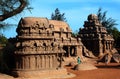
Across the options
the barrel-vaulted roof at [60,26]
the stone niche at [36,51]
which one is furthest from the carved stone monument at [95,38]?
the stone niche at [36,51]

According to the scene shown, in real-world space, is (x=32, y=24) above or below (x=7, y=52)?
above

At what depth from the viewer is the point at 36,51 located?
77.3 feet

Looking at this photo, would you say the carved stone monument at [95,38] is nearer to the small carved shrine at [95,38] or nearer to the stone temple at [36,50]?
the small carved shrine at [95,38]

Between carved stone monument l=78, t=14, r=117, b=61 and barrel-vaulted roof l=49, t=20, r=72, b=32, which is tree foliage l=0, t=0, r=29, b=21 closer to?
barrel-vaulted roof l=49, t=20, r=72, b=32

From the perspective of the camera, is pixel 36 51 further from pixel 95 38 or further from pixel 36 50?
pixel 95 38

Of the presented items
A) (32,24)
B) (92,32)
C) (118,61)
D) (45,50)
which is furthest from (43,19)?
(92,32)

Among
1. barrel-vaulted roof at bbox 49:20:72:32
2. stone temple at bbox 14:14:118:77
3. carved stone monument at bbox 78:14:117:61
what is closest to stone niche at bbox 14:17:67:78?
stone temple at bbox 14:14:118:77

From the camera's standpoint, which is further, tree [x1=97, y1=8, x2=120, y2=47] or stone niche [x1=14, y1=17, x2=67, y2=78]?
tree [x1=97, y1=8, x2=120, y2=47]

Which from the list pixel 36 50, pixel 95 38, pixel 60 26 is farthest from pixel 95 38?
pixel 36 50

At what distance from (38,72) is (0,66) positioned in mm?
3800

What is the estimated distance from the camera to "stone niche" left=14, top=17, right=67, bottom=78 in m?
23.4

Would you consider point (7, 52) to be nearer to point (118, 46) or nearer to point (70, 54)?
point (70, 54)

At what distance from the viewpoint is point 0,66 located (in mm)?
25062

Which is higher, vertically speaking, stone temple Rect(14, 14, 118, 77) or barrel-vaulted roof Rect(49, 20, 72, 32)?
barrel-vaulted roof Rect(49, 20, 72, 32)
